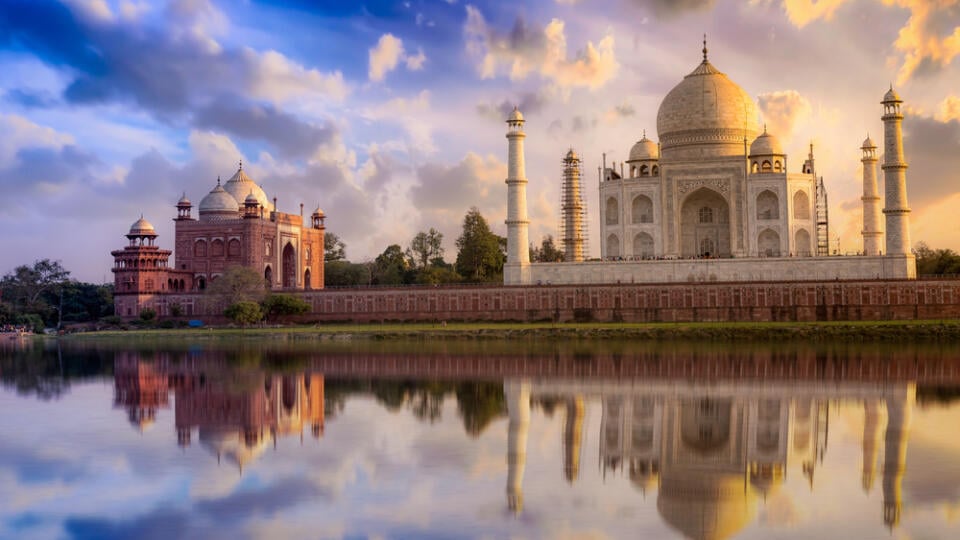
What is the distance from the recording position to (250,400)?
76.8ft

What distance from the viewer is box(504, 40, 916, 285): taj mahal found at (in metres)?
51.3

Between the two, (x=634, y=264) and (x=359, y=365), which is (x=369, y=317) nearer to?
(x=634, y=264)

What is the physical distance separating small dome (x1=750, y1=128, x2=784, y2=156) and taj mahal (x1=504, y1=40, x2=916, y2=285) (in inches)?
1.9

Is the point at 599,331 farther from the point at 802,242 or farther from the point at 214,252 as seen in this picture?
the point at 214,252

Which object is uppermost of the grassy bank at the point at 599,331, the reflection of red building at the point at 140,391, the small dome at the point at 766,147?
the small dome at the point at 766,147

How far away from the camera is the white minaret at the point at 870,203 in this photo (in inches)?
2149

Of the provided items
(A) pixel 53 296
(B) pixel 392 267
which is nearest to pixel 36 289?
(A) pixel 53 296

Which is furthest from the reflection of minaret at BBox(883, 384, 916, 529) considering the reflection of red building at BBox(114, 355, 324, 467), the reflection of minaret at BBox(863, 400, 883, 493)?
the reflection of red building at BBox(114, 355, 324, 467)

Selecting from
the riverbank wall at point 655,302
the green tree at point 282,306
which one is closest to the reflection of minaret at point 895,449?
the riverbank wall at point 655,302

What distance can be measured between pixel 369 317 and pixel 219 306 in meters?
7.88

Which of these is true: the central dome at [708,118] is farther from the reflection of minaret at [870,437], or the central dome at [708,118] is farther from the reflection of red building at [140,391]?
the reflection of minaret at [870,437]

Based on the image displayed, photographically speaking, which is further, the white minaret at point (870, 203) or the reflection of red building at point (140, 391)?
the white minaret at point (870, 203)

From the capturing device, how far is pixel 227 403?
75.4 ft

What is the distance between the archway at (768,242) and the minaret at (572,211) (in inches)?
352
